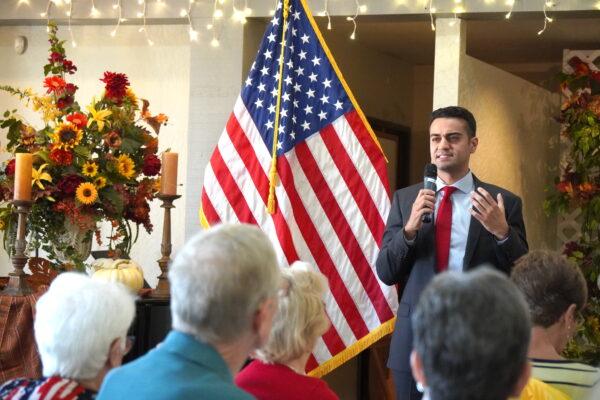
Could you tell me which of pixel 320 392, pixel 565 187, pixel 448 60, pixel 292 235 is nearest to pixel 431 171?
pixel 292 235

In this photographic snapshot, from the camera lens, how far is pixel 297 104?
4.52 m

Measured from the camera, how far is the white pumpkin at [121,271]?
3.63 metres

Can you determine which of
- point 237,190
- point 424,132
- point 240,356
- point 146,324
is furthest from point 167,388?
point 424,132

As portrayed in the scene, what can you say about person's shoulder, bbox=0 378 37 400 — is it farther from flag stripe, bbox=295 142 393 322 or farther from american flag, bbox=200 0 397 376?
flag stripe, bbox=295 142 393 322

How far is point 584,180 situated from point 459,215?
2385 millimetres

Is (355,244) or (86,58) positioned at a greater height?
(86,58)

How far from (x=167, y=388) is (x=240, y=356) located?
0.52 feet

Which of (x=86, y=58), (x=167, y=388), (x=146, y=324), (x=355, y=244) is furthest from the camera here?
(x=86, y=58)

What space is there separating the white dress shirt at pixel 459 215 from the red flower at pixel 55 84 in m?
1.45

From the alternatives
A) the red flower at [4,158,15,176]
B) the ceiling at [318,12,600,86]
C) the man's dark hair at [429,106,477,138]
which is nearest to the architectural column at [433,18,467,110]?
the ceiling at [318,12,600,86]

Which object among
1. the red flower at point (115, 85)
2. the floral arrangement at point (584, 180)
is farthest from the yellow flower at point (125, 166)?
the floral arrangement at point (584, 180)

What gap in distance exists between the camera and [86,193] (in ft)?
12.2

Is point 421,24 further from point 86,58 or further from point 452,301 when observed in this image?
point 452,301

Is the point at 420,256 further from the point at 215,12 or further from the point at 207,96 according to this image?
the point at 215,12
